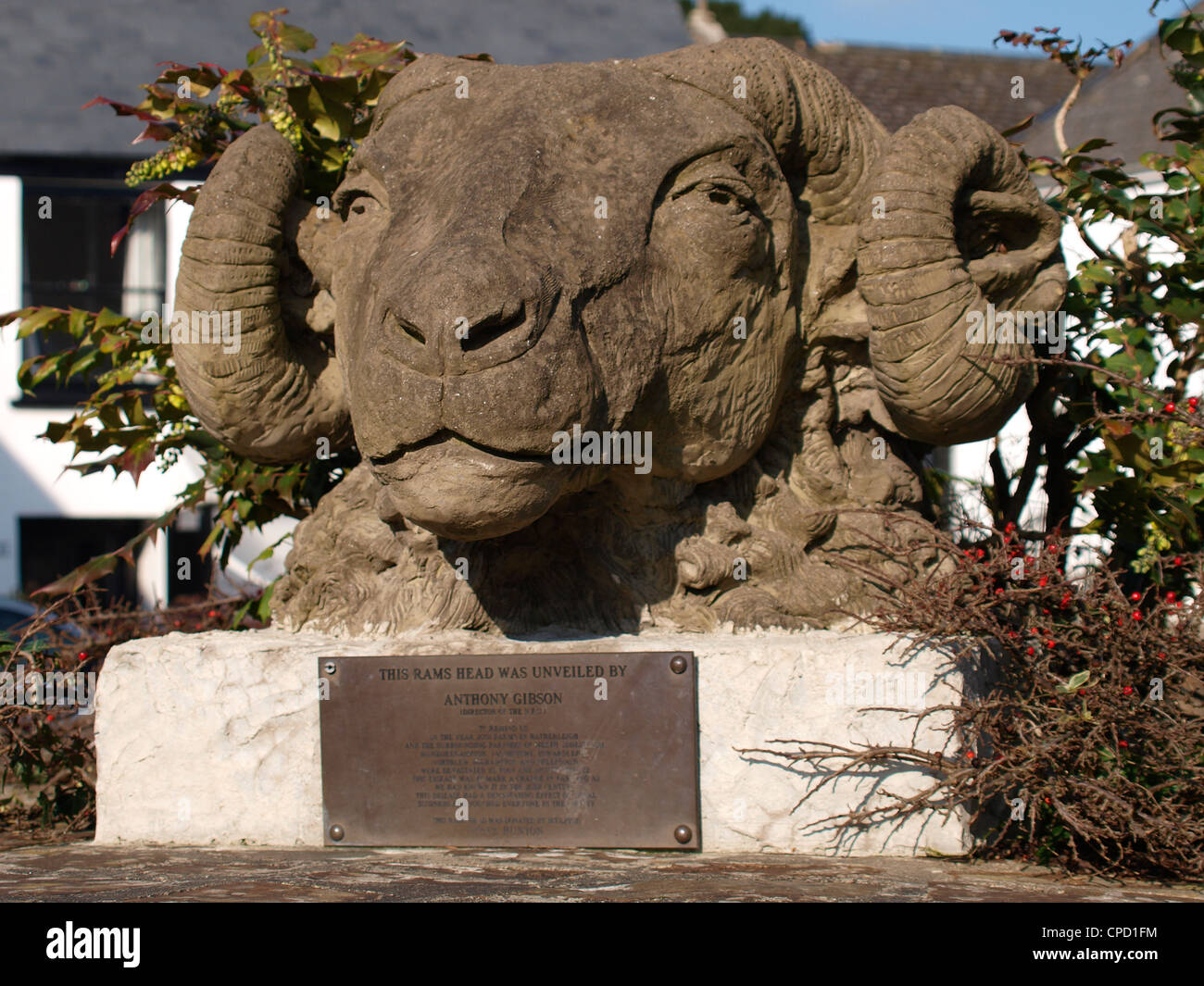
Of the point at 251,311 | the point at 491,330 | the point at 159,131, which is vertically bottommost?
the point at 491,330

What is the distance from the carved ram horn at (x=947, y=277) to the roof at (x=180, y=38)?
1131cm

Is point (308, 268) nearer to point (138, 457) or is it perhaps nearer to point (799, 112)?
point (138, 457)

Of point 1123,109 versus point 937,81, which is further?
point 937,81

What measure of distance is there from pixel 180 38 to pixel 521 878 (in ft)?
46.1

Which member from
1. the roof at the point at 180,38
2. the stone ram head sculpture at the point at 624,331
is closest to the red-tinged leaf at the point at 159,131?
the stone ram head sculpture at the point at 624,331

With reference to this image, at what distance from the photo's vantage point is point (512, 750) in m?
4.00

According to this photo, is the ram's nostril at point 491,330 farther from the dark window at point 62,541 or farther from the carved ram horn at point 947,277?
the dark window at point 62,541

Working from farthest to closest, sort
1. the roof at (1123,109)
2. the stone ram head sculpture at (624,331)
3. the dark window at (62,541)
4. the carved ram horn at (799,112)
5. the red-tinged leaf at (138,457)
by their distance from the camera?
1. the dark window at (62,541)
2. the roof at (1123,109)
3. the red-tinged leaf at (138,457)
4. the carved ram horn at (799,112)
5. the stone ram head sculpture at (624,331)

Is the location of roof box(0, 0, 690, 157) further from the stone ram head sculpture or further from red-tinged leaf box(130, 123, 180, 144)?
the stone ram head sculpture

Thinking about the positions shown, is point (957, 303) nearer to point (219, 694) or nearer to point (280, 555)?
point (219, 694)

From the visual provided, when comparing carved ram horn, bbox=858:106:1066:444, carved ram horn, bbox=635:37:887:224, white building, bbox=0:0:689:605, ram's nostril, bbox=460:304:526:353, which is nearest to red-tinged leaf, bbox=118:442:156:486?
ram's nostril, bbox=460:304:526:353

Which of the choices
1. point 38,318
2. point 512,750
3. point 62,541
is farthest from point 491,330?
point 62,541

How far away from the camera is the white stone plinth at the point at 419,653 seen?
12.8ft

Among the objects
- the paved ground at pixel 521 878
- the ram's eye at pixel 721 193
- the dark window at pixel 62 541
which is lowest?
the paved ground at pixel 521 878
